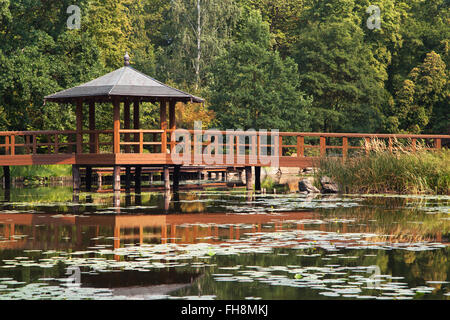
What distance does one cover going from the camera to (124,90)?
26562 millimetres

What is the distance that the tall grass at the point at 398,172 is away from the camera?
934 inches

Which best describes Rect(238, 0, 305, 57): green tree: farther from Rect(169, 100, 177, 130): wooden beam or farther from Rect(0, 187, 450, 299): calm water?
Rect(0, 187, 450, 299): calm water

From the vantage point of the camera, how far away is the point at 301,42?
53.4 m

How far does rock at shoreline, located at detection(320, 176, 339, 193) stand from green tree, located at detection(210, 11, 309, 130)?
2028 centimetres

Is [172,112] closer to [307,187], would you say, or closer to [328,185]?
[307,187]

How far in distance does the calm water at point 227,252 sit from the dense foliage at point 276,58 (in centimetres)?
2059

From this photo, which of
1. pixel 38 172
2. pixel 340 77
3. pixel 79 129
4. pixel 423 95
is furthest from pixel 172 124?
pixel 423 95

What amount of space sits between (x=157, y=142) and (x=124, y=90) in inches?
88.3

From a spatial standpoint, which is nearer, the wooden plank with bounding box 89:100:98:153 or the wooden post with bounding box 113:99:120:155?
the wooden post with bounding box 113:99:120:155

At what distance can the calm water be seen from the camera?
8.41 m

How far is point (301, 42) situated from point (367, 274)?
45.2 meters

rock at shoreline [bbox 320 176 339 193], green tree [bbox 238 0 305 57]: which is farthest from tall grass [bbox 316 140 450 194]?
green tree [bbox 238 0 305 57]

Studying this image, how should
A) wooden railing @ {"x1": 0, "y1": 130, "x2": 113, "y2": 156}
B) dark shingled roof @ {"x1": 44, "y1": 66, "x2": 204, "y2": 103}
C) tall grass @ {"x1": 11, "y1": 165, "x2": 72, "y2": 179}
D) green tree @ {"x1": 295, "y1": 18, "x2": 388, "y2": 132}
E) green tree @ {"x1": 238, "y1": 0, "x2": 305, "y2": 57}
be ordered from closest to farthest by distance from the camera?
dark shingled roof @ {"x1": 44, "y1": 66, "x2": 204, "y2": 103} < wooden railing @ {"x1": 0, "y1": 130, "x2": 113, "y2": 156} < tall grass @ {"x1": 11, "y1": 165, "x2": 72, "y2": 179} < green tree @ {"x1": 295, "y1": 18, "x2": 388, "y2": 132} < green tree @ {"x1": 238, "y1": 0, "x2": 305, "y2": 57}

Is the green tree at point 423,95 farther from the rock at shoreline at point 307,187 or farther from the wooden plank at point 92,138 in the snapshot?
the wooden plank at point 92,138
